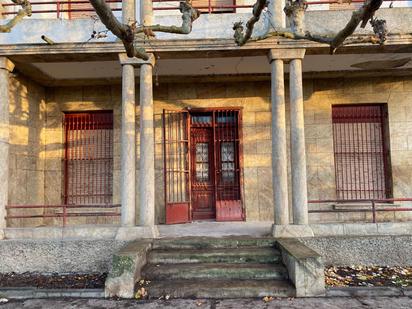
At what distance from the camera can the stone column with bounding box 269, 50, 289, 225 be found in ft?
21.9

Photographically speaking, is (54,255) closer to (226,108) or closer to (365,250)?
(226,108)

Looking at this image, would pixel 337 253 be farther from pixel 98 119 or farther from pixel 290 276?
pixel 98 119

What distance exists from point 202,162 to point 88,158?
289 centimetres

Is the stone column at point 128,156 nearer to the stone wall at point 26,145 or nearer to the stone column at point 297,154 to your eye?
→ the stone wall at point 26,145

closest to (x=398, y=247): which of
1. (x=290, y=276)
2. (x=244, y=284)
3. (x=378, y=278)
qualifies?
(x=378, y=278)

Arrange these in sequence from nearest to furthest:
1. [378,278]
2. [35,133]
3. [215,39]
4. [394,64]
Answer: [378,278]
[215,39]
[394,64]
[35,133]

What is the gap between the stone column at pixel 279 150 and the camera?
666 cm

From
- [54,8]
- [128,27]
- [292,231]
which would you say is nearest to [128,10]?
[54,8]

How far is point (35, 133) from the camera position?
8789mm

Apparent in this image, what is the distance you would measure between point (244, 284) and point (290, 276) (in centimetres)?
69

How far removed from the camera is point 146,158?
266 inches

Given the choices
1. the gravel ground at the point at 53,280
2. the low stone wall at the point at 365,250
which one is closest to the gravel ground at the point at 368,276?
the low stone wall at the point at 365,250

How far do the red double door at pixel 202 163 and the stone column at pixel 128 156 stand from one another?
5.76 ft

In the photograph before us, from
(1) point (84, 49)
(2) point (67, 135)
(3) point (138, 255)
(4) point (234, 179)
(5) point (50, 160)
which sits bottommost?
(3) point (138, 255)
